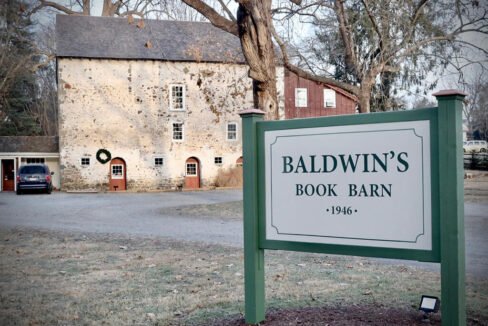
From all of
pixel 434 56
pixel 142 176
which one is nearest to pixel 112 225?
pixel 434 56

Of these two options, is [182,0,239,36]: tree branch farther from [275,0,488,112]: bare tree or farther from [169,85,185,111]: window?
[169,85,185,111]: window

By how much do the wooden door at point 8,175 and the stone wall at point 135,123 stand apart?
20.4 feet

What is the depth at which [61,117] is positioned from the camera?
30.2 meters

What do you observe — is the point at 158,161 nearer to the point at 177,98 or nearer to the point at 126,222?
the point at 177,98

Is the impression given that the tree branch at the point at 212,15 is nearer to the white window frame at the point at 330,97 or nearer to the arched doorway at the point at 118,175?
the arched doorway at the point at 118,175

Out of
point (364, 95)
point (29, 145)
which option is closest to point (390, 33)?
point (364, 95)

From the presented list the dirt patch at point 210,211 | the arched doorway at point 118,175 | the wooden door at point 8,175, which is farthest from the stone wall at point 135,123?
the dirt patch at point 210,211

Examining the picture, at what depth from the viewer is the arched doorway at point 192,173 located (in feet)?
106

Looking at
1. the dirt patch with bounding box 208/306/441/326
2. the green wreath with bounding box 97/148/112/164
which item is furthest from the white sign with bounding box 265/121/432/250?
the green wreath with bounding box 97/148/112/164

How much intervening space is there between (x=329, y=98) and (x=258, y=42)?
25.8 metres

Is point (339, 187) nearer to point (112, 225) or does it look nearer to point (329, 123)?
point (329, 123)

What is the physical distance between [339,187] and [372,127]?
1.80 ft

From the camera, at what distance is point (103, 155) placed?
30.6 m

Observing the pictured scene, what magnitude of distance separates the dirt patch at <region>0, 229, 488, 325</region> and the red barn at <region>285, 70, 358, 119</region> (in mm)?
26823
